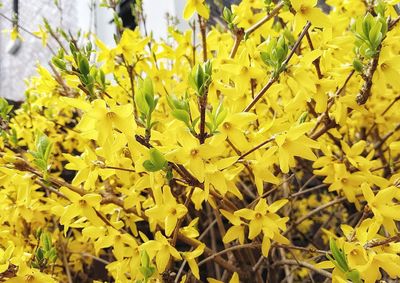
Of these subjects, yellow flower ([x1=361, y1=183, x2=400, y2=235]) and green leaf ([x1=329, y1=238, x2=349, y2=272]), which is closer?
green leaf ([x1=329, y1=238, x2=349, y2=272])

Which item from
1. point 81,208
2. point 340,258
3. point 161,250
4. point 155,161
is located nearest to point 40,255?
point 81,208

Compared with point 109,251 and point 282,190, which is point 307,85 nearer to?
point 282,190

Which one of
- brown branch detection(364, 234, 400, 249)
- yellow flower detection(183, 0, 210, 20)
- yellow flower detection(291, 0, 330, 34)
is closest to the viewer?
brown branch detection(364, 234, 400, 249)

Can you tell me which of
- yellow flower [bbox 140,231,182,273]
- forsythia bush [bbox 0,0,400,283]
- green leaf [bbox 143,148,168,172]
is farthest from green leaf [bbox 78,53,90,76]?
yellow flower [bbox 140,231,182,273]

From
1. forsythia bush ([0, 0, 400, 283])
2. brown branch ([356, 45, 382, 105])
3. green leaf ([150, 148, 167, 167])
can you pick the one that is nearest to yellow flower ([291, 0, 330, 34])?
forsythia bush ([0, 0, 400, 283])

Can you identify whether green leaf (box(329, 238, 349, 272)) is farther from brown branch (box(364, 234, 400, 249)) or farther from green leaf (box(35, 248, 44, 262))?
green leaf (box(35, 248, 44, 262))

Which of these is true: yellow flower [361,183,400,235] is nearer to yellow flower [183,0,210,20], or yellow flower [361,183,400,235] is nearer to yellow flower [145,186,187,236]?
yellow flower [145,186,187,236]

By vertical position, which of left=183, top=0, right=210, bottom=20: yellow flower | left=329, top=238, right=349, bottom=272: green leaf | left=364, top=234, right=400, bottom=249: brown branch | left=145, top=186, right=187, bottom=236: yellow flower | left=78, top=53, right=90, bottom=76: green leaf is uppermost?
left=183, top=0, right=210, bottom=20: yellow flower

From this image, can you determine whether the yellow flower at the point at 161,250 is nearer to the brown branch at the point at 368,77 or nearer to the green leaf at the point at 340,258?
the green leaf at the point at 340,258

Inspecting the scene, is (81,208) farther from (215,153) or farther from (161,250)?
(215,153)

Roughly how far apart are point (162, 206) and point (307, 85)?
49 cm

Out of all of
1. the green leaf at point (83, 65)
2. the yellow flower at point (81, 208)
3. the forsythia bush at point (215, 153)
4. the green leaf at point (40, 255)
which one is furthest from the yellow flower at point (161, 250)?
the green leaf at point (83, 65)

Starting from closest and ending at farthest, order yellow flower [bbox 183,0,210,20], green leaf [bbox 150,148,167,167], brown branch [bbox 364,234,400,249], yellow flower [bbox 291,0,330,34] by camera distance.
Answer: green leaf [bbox 150,148,167,167] < brown branch [bbox 364,234,400,249] < yellow flower [bbox 291,0,330,34] < yellow flower [bbox 183,0,210,20]

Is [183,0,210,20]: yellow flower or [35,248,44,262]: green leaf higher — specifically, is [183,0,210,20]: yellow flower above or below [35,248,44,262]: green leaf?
above
